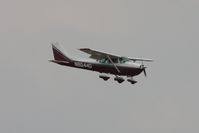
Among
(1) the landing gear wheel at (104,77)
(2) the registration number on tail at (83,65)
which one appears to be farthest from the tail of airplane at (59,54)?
(1) the landing gear wheel at (104,77)

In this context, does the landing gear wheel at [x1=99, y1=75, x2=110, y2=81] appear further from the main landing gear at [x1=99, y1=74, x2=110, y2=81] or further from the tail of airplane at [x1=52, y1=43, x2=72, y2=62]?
the tail of airplane at [x1=52, y1=43, x2=72, y2=62]

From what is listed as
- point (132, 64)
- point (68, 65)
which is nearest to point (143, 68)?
point (132, 64)

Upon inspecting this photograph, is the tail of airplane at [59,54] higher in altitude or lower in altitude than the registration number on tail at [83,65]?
higher

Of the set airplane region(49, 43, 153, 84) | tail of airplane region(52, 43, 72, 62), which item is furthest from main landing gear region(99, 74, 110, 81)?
tail of airplane region(52, 43, 72, 62)

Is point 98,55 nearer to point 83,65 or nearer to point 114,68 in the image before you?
point 114,68

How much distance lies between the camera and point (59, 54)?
137m

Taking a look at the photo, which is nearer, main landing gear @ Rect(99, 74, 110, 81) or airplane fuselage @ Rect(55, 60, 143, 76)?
airplane fuselage @ Rect(55, 60, 143, 76)

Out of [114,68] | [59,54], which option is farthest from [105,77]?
[59,54]

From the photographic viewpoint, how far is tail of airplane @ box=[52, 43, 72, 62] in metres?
134

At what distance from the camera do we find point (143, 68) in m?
126

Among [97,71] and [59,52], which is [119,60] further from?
[59,52]

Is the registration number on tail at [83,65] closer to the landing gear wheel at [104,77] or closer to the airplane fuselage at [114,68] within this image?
the airplane fuselage at [114,68]

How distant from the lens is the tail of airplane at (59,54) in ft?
440

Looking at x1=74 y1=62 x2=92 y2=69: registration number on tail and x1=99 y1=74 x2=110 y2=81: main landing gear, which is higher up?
x1=74 y1=62 x2=92 y2=69: registration number on tail
